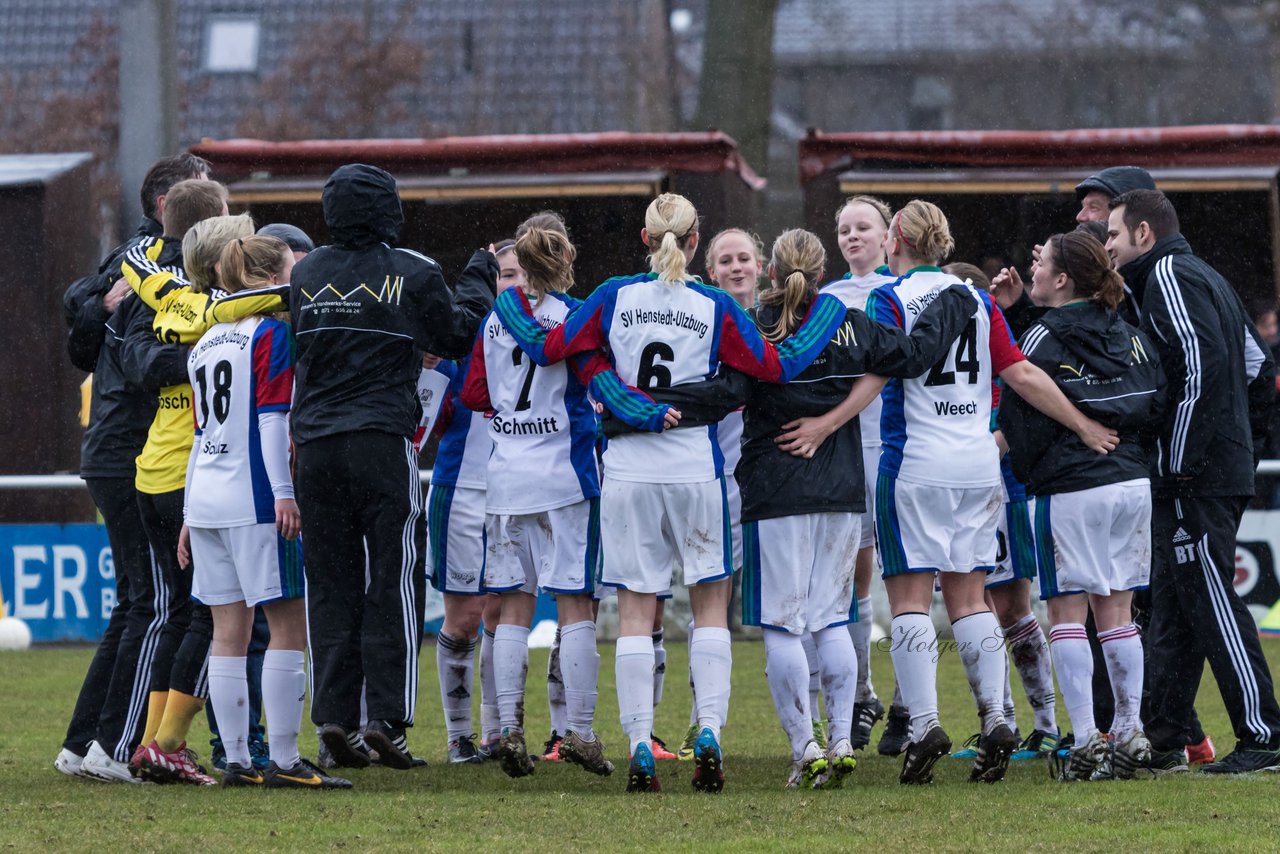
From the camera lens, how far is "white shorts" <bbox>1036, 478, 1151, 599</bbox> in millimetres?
6145

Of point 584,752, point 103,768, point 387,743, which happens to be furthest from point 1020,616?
point 103,768

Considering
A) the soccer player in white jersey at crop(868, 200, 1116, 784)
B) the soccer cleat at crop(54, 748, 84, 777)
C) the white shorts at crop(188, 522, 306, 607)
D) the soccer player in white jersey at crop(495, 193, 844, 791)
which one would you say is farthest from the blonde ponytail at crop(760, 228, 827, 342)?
the soccer cleat at crop(54, 748, 84, 777)

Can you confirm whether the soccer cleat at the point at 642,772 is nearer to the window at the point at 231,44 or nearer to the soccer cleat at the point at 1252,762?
the soccer cleat at the point at 1252,762

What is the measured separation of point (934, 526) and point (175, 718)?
9.05ft

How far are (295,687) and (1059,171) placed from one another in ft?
27.5

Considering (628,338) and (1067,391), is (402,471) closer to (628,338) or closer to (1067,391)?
(628,338)

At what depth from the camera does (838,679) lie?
19.7ft

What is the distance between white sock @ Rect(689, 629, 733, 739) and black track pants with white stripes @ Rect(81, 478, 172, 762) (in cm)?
199

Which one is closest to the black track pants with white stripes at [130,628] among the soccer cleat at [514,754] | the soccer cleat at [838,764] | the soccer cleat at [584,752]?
the soccer cleat at [514,754]

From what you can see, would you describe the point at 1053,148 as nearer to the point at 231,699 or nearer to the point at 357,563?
the point at 357,563

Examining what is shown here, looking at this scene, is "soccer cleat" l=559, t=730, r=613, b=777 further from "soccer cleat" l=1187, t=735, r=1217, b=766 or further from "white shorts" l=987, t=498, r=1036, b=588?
"soccer cleat" l=1187, t=735, r=1217, b=766

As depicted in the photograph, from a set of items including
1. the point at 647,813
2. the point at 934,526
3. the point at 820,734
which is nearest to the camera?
the point at 647,813

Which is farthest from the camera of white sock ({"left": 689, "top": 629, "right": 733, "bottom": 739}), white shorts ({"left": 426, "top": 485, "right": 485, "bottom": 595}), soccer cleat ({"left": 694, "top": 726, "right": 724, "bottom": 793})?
white shorts ({"left": 426, "top": 485, "right": 485, "bottom": 595})

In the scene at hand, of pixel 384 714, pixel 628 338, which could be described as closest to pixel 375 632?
pixel 384 714
